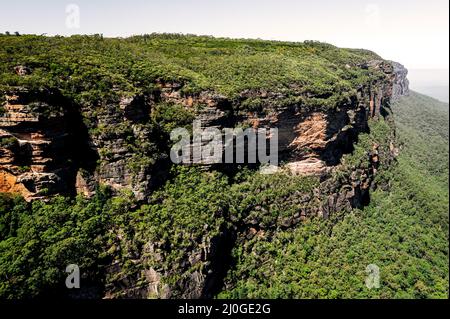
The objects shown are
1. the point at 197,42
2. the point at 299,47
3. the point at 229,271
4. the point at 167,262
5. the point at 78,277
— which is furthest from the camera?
the point at 299,47

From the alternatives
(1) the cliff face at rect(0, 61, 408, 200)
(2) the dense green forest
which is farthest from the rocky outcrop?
(2) the dense green forest

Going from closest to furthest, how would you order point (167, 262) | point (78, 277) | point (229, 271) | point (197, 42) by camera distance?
1. point (78, 277)
2. point (167, 262)
3. point (229, 271)
4. point (197, 42)

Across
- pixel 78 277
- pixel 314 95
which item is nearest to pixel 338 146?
pixel 314 95

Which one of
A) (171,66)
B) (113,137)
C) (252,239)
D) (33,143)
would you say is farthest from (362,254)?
(33,143)

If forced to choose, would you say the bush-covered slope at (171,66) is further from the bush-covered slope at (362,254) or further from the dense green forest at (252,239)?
the bush-covered slope at (362,254)

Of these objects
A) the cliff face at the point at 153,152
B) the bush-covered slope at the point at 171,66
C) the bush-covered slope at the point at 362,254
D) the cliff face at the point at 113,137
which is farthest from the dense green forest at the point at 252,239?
the bush-covered slope at the point at 171,66

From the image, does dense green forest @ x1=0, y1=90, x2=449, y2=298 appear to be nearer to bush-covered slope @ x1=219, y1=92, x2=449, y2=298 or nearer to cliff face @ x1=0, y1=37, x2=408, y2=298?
bush-covered slope @ x1=219, y1=92, x2=449, y2=298

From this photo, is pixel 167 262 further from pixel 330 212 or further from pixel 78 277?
pixel 330 212

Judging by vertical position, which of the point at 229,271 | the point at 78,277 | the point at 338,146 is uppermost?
the point at 338,146
